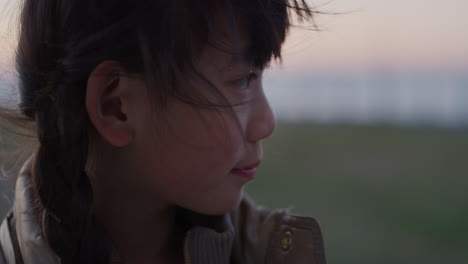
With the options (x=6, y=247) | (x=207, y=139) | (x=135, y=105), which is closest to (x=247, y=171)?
(x=207, y=139)

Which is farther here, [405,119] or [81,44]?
[405,119]

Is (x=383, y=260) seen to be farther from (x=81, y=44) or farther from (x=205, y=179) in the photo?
(x=81, y=44)

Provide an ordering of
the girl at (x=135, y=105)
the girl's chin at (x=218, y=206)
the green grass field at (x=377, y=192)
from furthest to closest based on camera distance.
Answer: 1. the green grass field at (x=377, y=192)
2. the girl's chin at (x=218, y=206)
3. the girl at (x=135, y=105)

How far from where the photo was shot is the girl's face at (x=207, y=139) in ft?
3.43

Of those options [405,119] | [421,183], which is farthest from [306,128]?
[421,183]

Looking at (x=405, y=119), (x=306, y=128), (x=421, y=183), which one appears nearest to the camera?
(x=421, y=183)

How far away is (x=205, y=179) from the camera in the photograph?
3.53ft

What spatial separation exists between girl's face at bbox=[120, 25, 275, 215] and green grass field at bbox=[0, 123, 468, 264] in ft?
1.15

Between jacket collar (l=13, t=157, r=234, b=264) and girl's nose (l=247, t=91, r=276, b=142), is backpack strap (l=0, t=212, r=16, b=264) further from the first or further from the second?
girl's nose (l=247, t=91, r=276, b=142)

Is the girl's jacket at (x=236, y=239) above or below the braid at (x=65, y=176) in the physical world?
below

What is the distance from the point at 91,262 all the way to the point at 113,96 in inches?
11.2

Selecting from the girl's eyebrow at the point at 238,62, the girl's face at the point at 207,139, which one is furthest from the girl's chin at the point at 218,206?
the girl's eyebrow at the point at 238,62

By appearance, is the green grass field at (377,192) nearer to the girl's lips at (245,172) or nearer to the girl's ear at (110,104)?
the girl's lips at (245,172)

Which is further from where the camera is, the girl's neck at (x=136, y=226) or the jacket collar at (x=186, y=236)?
the girl's neck at (x=136, y=226)
